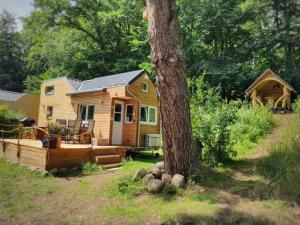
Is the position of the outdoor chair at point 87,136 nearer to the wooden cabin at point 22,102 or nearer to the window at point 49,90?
the window at point 49,90

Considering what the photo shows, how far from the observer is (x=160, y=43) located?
23.1 ft

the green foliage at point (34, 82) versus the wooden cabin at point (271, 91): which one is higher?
the green foliage at point (34, 82)

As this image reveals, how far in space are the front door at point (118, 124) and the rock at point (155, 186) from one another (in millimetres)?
7274

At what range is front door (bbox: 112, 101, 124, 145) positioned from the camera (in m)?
13.9

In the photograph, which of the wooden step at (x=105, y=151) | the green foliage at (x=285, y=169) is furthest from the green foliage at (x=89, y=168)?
the green foliage at (x=285, y=169)

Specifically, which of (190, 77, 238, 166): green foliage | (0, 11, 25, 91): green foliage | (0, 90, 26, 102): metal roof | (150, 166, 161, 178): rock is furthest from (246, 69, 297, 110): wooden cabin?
(0, 11, 25, 91): green foliage

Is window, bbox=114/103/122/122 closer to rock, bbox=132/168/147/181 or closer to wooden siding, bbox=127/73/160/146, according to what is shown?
wooden siding, bbox=127/73/160/146

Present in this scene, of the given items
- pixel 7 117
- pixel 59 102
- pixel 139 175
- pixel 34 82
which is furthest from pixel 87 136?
pixel 34 82

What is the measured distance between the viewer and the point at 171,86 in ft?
23.2

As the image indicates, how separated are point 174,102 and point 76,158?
5163 millimetres

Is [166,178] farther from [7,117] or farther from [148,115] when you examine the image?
[7,117]

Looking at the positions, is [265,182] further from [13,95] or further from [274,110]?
[13,95]

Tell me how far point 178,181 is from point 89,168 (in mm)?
4594

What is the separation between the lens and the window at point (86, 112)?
48.8 feet
